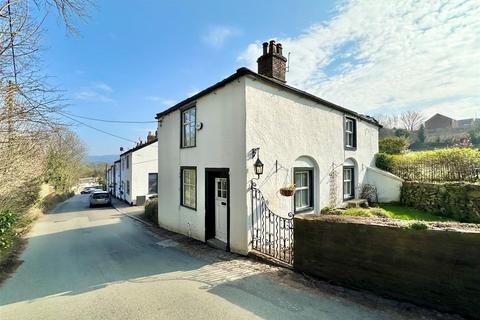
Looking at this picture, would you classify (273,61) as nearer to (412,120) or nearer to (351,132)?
(351,132)

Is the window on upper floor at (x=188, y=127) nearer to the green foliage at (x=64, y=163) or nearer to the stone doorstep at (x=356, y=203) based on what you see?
the stone doorstep at (x=356, y=203)

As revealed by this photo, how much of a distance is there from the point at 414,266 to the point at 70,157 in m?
47.3

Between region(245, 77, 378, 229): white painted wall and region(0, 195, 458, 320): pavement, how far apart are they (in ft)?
7.00

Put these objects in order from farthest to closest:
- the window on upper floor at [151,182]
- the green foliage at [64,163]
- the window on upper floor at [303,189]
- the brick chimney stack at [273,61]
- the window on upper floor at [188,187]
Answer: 1. the green foliage at [64,163]
2. the window on upper floor at [151,182]
3. the window on upper floor at [188,187]
4. the brick chimney stack at [273,61]
5. the window on upper floor at [303,189]

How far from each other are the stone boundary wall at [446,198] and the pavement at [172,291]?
33.0 ft

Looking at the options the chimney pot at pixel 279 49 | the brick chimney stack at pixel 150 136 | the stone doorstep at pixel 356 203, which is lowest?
the stone doorstep at pixel 356 203

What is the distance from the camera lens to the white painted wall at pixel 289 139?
787 centimetres

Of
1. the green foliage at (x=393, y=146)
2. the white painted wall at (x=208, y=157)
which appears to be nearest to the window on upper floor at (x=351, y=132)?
the white painted wall at (x=208, y=157)

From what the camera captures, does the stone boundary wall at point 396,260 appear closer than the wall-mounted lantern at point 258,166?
Yes

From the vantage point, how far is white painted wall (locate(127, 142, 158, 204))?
2436cm

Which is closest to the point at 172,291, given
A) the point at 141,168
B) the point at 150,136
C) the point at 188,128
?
the point at 188,128

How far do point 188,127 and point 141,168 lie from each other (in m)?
16.3

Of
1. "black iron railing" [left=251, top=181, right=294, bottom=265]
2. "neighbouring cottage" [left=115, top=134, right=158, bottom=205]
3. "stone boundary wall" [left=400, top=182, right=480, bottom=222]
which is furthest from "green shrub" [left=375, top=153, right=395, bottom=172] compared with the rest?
"neighbouring cottage" [left=115, top=134, right=158, bottom=205]

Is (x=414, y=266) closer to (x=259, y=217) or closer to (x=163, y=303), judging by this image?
(x=259, y=217)
